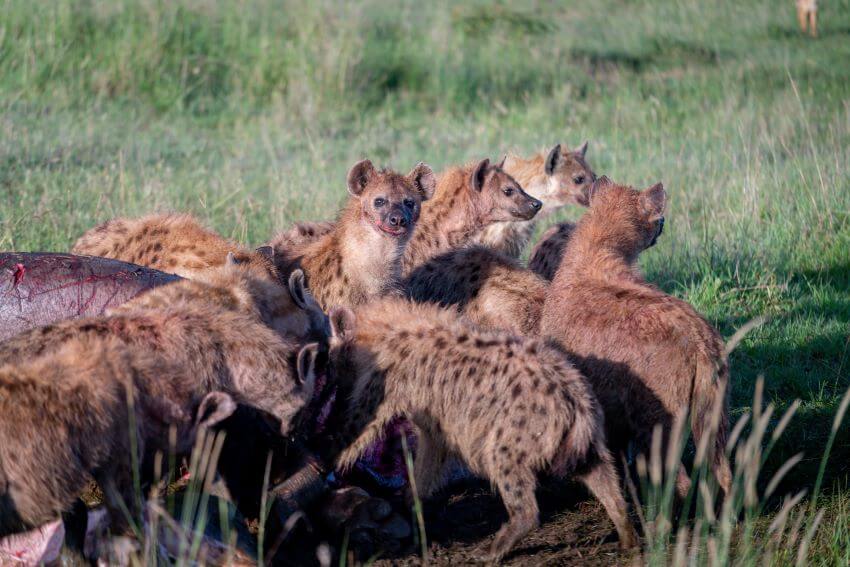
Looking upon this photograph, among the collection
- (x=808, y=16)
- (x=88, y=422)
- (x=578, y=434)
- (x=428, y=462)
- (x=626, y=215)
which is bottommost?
(x=428, y=462)

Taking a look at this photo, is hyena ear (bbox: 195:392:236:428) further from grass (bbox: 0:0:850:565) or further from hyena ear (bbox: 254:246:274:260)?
grass (bbox: 0:0:850:565)

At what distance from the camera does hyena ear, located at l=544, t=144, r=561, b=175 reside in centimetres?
790

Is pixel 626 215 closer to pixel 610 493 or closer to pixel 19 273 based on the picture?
pixel 610 493

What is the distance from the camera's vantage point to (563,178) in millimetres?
7988

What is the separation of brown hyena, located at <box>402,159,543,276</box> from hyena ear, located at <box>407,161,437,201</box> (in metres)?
0.48

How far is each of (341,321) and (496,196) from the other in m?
2.62

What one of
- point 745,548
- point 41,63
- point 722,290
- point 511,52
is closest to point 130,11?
point 41,63

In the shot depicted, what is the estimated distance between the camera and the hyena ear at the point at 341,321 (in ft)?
14.3

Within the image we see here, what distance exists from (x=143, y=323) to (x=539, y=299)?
206 cm

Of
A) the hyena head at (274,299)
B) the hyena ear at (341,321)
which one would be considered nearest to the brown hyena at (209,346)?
the hyena ear at (341,321)

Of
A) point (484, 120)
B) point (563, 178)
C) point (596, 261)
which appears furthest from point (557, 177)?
point (484, 120)

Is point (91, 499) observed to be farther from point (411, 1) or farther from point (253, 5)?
point (411, 1)

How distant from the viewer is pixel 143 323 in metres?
3.95

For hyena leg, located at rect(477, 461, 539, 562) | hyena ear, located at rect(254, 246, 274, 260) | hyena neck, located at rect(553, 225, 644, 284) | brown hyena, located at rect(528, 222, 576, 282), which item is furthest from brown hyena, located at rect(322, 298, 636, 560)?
→ brown hyena, located at rect(528, 222, 576, 282)
